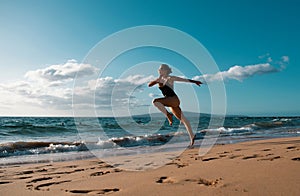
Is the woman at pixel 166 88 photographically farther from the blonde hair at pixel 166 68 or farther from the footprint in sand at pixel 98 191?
the footprint in sand at pixel 98 191

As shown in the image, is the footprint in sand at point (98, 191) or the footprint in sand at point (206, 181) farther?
the footprint in sand at point (206, 181)

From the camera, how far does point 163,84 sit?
597cm

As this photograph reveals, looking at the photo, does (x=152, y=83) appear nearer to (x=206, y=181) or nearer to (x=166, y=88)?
(x=166, y=88)

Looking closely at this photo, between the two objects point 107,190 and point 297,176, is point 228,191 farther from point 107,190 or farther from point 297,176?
point 107,190

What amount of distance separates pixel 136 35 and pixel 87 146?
7.45 metres

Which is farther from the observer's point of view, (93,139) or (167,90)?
(93,139)

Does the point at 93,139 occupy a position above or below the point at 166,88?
below

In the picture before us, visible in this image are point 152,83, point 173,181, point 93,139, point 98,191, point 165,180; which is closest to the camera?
point 98,191

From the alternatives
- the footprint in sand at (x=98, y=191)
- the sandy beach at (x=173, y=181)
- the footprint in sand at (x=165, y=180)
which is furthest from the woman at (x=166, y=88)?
the footprint in sand at (x=98, y=191)

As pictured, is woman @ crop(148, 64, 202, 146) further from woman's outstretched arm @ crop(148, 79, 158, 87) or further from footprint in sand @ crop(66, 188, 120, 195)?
footprint in sand @ crop(66, 188, 120, 195)

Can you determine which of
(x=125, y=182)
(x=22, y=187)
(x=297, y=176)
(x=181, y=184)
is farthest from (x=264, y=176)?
(x=22, y=187)

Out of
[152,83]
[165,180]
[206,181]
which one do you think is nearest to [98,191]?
[165,180]

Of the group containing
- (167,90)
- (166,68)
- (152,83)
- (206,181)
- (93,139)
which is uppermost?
(166,68)

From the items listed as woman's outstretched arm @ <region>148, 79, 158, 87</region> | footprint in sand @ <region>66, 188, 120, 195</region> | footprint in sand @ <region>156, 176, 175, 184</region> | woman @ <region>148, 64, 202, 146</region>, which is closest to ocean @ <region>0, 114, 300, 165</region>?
woman @ <region>148, 64, 202, 146</region>
